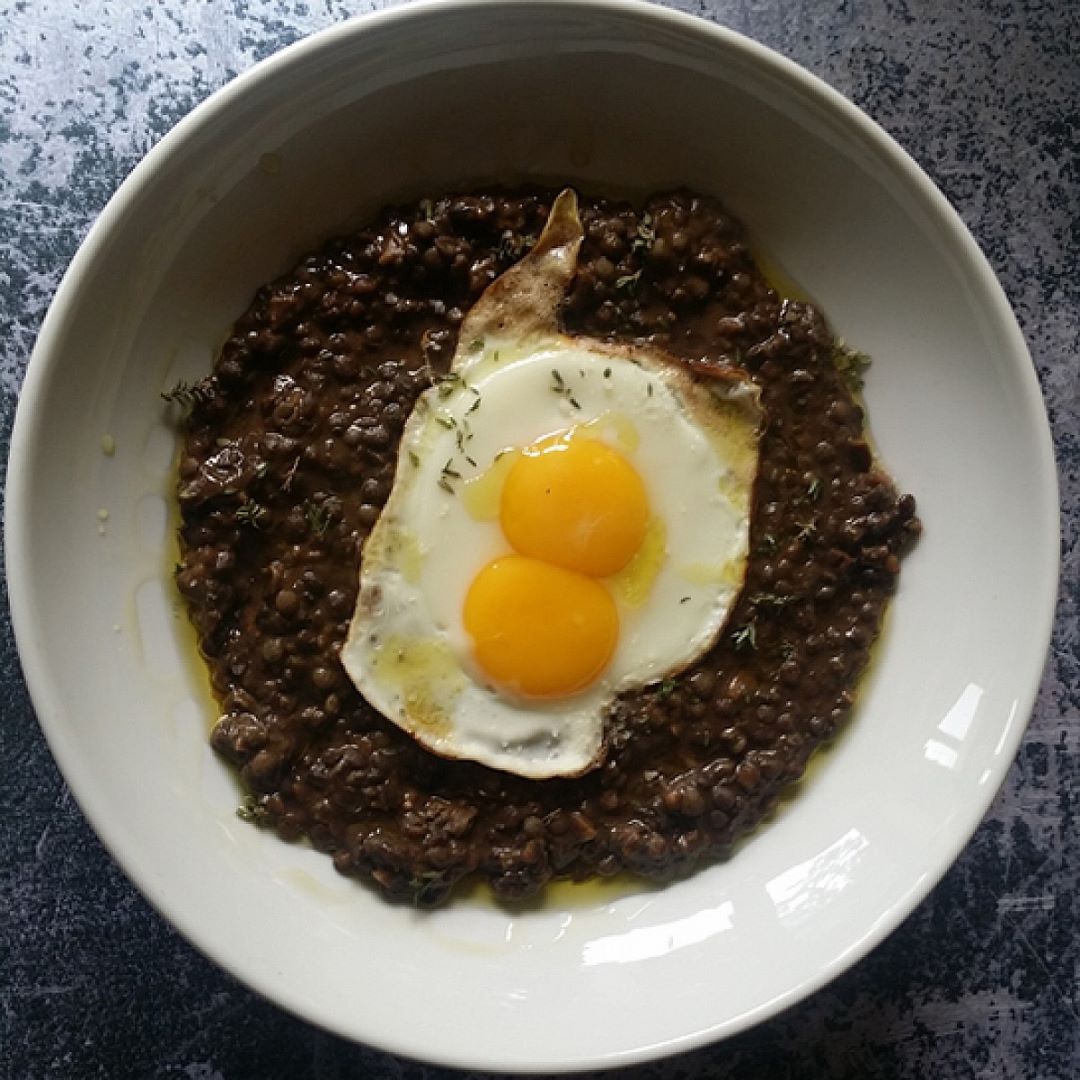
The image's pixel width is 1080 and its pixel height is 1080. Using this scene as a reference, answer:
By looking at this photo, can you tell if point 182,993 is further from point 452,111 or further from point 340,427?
point 452,111

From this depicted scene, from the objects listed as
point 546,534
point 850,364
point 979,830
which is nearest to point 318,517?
point 546,534

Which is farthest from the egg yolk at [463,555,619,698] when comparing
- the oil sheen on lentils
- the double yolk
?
the oil sheen on lentils

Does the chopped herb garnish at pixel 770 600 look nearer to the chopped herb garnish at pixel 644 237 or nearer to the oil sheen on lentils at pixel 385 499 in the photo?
the oil sheen on lentils at pixel 385 499

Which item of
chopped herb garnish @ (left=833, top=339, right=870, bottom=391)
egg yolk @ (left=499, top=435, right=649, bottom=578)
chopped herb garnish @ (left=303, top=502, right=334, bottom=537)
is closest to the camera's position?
egg yolk @ (left=499, top=435, right=649, bottom=578)

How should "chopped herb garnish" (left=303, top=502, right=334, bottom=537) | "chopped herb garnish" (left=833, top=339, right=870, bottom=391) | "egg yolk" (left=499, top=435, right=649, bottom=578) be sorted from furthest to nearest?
1. "chopped herb garnish" (left=833, top=339, right=870, bottom=391)
2. "chopped herb garnish" (left=303, top=502, right=334, bottom=537)
3. "egg yolk" (left=499, top=435, right=649, bottom=578)

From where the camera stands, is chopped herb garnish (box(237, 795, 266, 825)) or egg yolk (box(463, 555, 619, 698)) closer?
egg yolk (box(463, 555, 619, 698))

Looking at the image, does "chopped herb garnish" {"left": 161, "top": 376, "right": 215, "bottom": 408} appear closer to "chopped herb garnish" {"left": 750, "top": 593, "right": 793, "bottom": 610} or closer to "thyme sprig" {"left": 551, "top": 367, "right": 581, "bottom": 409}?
"thyme sprig" {"left": 551, "top": 367, "right": 581, "bottom": 409}

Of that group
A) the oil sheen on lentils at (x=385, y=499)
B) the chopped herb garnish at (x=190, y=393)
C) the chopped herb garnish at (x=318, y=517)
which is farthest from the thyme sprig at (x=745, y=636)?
the chopped herb garnish at (x=190, y=393)
